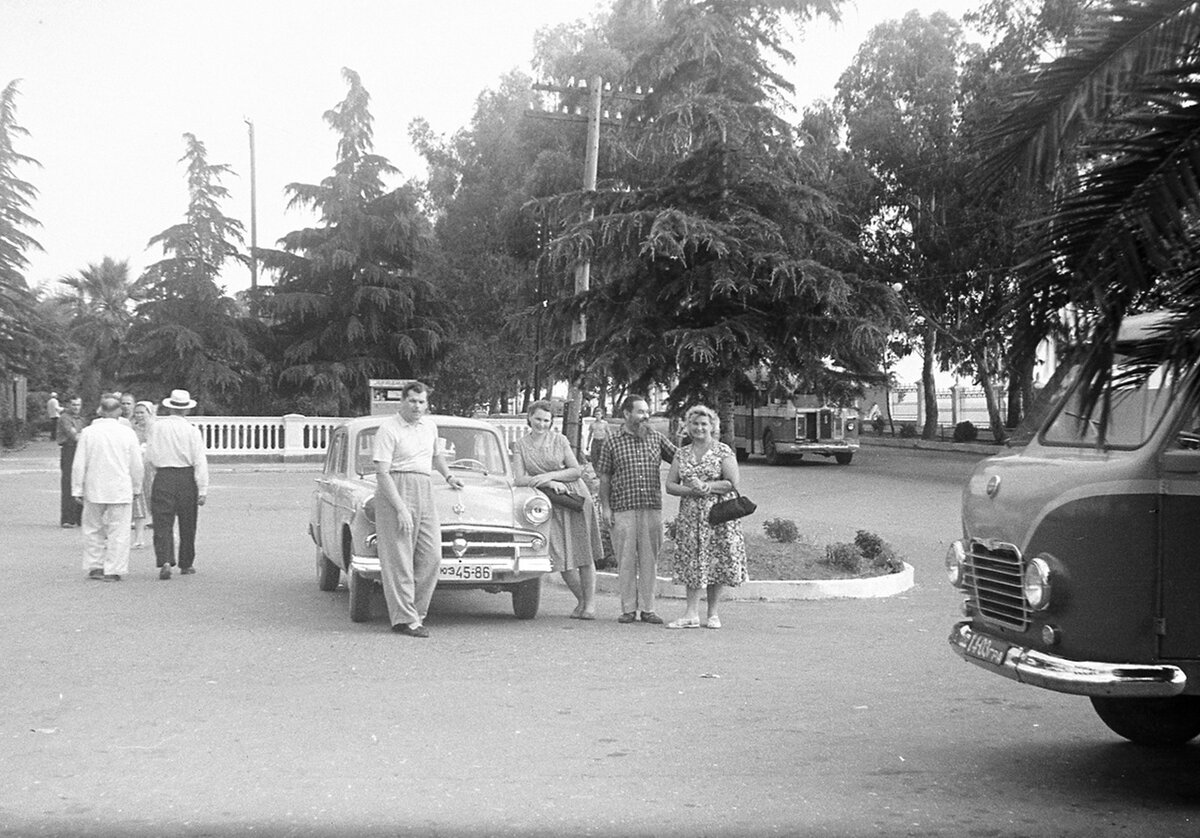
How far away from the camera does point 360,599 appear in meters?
11.8

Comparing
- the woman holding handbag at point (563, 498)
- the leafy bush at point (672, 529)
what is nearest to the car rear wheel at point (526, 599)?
the woman holding handbag at point (563, 498)

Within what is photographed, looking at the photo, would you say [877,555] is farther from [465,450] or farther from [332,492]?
[332,492]

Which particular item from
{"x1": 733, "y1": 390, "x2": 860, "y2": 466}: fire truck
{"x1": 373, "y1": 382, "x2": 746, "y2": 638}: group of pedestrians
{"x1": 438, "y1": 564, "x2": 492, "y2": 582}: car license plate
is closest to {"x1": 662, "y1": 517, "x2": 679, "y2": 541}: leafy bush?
{"x1": 373, "y1": 382, "x2": 746, "y2": 638}: group of pedestrians

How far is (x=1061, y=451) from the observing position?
22.7ft

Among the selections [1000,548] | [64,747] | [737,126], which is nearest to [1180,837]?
[1000,548]

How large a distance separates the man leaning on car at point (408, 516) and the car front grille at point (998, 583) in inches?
202

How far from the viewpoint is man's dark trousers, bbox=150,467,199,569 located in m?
14.5

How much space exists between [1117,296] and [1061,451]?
2.13 meters

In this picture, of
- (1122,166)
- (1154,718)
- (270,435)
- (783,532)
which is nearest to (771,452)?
(270,435)

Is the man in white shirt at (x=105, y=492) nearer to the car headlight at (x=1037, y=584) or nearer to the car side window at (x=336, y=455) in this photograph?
the car side window at (x=336, y=455)

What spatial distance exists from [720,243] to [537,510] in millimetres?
5366

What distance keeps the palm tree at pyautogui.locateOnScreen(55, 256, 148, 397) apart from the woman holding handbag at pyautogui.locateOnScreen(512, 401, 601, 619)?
57180 mm

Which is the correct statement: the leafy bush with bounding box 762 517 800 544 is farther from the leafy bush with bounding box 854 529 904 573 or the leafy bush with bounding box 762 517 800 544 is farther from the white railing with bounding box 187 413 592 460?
the white railing with bounding box 187 413 592 460

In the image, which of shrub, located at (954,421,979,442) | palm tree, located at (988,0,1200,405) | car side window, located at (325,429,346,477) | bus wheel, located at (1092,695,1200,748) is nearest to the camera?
palm tree, located at (988,0,1200,405)
